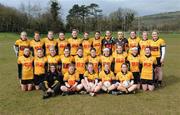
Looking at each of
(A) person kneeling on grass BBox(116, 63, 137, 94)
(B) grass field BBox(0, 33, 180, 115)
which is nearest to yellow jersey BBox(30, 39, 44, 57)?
(B) grass field BBox(0, 33, 180, 115)

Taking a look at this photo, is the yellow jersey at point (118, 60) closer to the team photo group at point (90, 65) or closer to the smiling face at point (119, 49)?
the team photo group at point (90, 65)

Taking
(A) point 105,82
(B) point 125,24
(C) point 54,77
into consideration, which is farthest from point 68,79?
(B) point 125,24

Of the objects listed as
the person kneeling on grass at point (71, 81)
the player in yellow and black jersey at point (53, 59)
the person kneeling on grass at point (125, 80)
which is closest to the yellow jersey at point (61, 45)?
the player in yellow and black jersey at point (53, 59)

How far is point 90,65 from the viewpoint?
995 centimetres

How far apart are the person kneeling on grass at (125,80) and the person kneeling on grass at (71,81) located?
116 centimetres

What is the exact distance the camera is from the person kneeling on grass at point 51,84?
9438 millimetres

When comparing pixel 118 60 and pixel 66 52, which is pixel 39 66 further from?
pixel 118 60

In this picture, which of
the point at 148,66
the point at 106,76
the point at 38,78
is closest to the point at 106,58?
the point at 106,76

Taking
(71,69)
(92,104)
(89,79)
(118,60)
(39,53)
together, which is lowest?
(92,104)

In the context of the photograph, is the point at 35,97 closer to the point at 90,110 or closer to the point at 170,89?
the point at 90,110

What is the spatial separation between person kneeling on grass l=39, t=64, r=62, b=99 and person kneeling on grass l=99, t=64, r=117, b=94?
130 cm

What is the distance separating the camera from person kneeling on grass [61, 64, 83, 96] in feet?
31.7

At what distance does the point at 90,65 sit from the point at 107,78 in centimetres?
62

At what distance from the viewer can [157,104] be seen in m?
8.51
